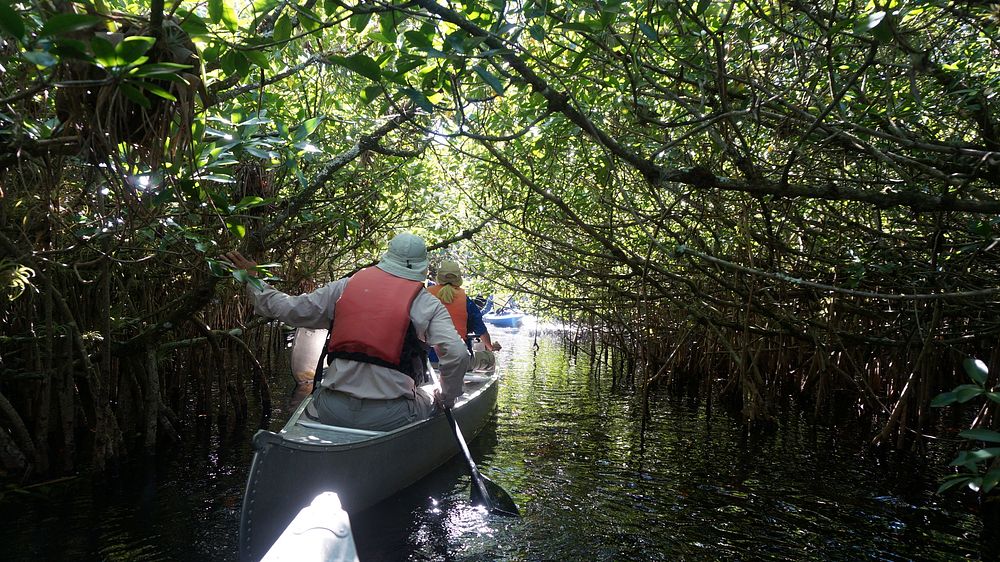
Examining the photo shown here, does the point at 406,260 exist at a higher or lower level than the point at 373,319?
higher

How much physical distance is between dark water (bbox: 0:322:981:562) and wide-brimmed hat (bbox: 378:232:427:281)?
173cm

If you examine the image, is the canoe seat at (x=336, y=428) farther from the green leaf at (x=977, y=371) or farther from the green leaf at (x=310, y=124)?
the green leaf at (x=977, y=371)

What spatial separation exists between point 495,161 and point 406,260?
167 cm

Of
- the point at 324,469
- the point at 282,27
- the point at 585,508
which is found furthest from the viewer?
the point at 585,508

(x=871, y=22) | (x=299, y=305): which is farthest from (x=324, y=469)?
(x=871, y=22)

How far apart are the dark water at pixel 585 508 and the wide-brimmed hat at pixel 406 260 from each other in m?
1.73

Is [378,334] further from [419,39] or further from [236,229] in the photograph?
[419,39]

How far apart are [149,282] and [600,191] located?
4.85 metres

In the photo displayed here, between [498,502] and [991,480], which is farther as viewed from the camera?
[498,502]

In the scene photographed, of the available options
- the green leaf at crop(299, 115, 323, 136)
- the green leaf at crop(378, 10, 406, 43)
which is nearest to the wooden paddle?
the green leaf at crop(299, 115, 323, 136)

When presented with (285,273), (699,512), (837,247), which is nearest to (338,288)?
(699,512)

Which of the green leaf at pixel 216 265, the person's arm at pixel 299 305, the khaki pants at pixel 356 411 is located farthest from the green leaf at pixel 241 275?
the khaki pants at pixel 356 411

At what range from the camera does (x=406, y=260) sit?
189 inches

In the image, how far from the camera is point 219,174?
2.62m
